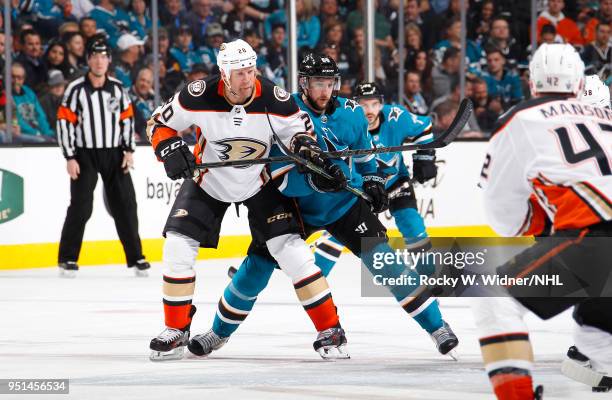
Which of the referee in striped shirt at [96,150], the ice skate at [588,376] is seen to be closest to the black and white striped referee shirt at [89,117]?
the referee in striped shirt at [96,150]

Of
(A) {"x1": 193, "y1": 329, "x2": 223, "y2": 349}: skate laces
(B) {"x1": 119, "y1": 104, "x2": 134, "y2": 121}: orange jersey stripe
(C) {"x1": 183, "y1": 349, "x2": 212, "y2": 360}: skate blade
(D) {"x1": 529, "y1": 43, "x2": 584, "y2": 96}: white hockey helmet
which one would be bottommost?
(C) {"x1": 183, "y1": 349, "x2": 212, "y2": 360}: skate blade

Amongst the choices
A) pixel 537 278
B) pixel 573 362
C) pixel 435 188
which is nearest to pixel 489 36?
A: pixel 435 188

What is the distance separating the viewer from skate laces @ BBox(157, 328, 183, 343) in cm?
465

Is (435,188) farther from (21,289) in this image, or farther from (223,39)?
(21,289)

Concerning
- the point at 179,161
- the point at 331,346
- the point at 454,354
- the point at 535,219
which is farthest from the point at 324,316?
the point at 535,219

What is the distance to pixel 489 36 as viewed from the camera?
37.7ft

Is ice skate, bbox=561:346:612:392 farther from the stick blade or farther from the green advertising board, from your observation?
the green advertising board

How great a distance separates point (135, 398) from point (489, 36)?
821 centimetres

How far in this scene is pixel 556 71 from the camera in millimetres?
3146

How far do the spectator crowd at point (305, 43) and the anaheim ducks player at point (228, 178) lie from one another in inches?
163

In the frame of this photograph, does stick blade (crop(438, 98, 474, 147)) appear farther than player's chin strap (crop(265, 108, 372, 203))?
Yes

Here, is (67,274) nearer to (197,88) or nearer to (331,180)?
(197,88)

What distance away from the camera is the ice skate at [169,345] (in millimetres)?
4637

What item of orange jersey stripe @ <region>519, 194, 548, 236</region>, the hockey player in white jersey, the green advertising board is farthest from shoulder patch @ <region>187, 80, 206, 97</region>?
the green advertising board
